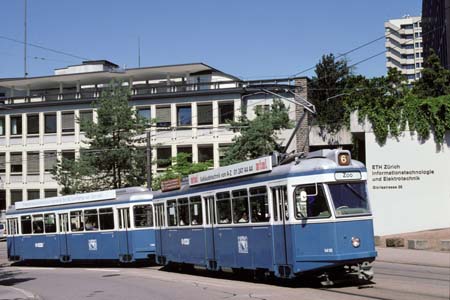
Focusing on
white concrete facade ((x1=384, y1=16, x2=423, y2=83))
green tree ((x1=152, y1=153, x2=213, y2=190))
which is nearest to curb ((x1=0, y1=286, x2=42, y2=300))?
green tree ((x1=152, y1=153, x2=213, y2=190))

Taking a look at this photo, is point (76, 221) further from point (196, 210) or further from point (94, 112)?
point (94, 112)

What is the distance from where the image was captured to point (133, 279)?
19.8 meters

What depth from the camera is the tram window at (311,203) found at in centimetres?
1369

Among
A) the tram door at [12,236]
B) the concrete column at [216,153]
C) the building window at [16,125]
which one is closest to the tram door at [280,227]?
the tram door at [12,236]

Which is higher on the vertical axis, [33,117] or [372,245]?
[33,117]

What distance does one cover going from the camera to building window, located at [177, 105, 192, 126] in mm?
51312

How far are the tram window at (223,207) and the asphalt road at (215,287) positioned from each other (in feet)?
5.45

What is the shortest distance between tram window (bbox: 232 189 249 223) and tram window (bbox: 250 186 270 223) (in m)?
0.35

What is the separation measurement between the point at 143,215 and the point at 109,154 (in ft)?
62.8

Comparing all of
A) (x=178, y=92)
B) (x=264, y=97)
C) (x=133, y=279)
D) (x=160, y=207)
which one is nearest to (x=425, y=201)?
(x=160, y=207)

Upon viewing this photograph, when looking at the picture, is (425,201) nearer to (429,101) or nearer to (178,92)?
(429,101)

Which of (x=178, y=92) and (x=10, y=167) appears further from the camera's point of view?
(x=10, y=167)

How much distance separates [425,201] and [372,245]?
16.3 m

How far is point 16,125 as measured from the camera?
5738 centimetres
